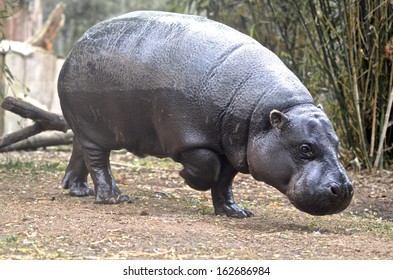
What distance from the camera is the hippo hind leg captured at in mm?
5754

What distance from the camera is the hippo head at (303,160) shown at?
528 centimetres

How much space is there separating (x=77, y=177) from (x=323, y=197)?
251 cm

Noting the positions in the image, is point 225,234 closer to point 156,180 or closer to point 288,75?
point 288,75

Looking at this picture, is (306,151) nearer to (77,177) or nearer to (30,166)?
(77,177)

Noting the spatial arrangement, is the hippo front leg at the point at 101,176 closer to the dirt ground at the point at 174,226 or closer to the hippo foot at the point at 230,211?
the dirt ground at the point at 174,226

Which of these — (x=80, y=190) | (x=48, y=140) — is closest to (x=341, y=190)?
(x=80, y=190)

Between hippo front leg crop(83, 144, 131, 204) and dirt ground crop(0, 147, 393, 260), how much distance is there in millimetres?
112

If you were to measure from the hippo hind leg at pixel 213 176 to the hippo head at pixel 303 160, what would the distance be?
308 millimetres

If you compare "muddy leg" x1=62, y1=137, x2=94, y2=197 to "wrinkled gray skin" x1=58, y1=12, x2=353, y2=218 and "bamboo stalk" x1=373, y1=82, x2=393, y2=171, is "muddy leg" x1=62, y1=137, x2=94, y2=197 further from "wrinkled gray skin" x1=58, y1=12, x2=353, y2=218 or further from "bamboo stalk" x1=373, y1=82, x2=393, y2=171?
"bamboo stalk" x1=373, y1=82, x2=393, y2=171

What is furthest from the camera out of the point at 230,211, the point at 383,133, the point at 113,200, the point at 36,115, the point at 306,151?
the point at 383,133

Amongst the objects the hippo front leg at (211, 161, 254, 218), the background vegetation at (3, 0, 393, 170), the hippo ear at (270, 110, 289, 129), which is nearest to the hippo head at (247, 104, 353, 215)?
the hippo ear at (270, 110, 289, 129)

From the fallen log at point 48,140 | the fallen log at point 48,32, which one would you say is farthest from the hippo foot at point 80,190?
the fallen log at point 48,32

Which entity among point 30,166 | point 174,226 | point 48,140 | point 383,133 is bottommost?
point 48,140

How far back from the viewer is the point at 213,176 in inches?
230
